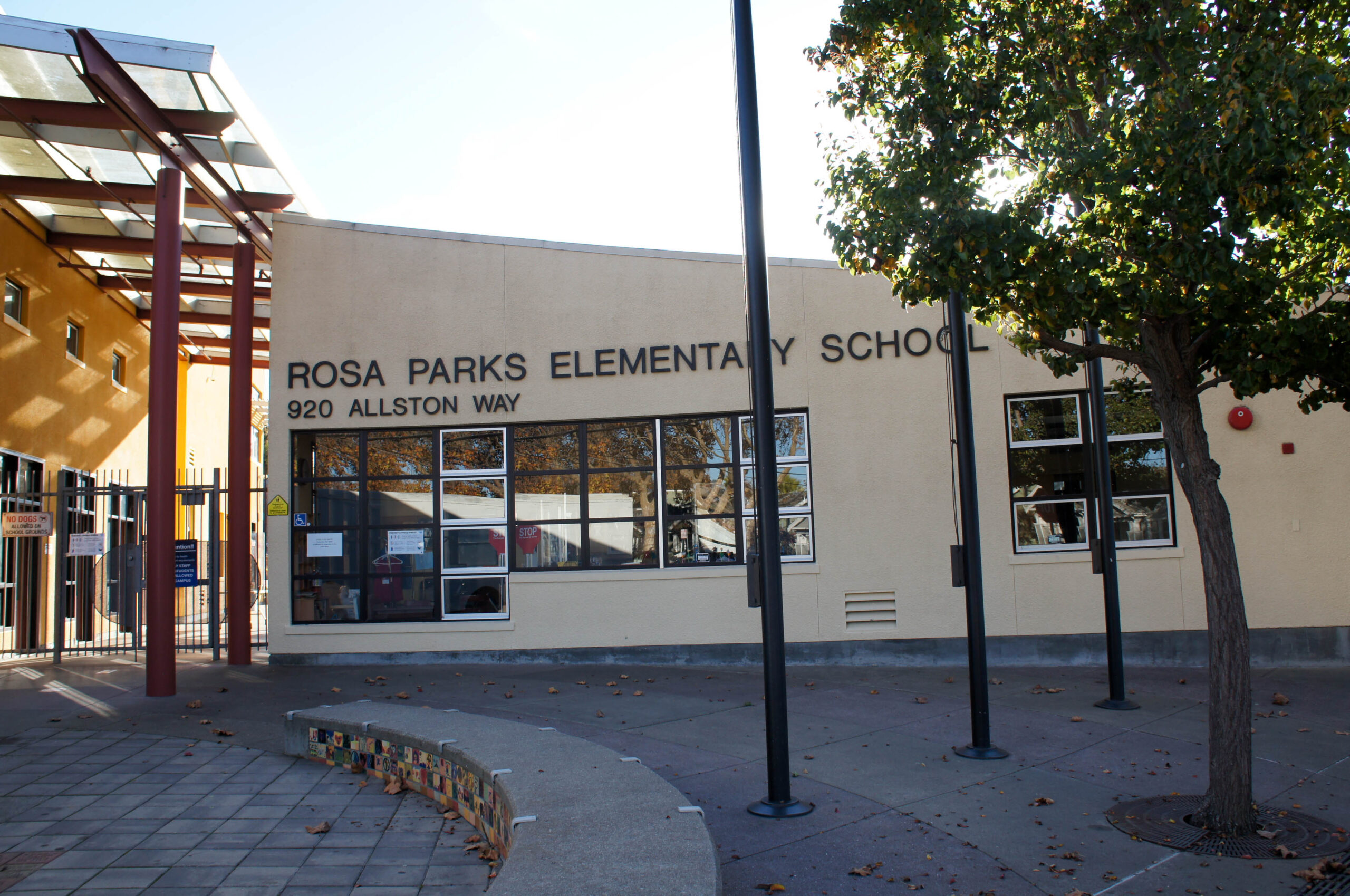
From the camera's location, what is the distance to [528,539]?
11.7 meters

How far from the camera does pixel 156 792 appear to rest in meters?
6.38

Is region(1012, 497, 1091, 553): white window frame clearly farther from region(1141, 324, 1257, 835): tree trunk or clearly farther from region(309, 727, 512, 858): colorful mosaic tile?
region(309, 727, 512, 858): colorful mosaic tile

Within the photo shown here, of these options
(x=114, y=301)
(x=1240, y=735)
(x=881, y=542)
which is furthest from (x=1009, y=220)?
(x=114, y=301)

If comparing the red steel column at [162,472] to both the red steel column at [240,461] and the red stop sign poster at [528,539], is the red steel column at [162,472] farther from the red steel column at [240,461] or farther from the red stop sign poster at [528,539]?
the red stop sign poster at [528,539]

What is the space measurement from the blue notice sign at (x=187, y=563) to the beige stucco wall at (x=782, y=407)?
154 cm

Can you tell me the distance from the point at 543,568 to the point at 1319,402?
26.5 ft

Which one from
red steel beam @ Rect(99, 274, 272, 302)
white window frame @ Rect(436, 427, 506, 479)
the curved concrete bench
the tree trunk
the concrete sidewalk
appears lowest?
the concrete sidewalk

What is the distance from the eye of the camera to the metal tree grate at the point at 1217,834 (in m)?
4.80

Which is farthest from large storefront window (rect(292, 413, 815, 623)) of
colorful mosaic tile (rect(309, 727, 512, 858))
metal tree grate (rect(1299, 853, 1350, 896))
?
metal tree grate (rect(1299, 853, 1350, 896))

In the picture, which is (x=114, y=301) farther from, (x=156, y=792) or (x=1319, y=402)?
(x=1319, y=402)

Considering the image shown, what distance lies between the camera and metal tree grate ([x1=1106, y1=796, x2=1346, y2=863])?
4.80 meters

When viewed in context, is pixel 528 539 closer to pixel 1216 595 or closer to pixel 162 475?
pixel 162 475

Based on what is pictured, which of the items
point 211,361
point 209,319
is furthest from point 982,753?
point 211,361

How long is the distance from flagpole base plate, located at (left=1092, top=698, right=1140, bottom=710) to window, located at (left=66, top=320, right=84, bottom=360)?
16.7 metres
